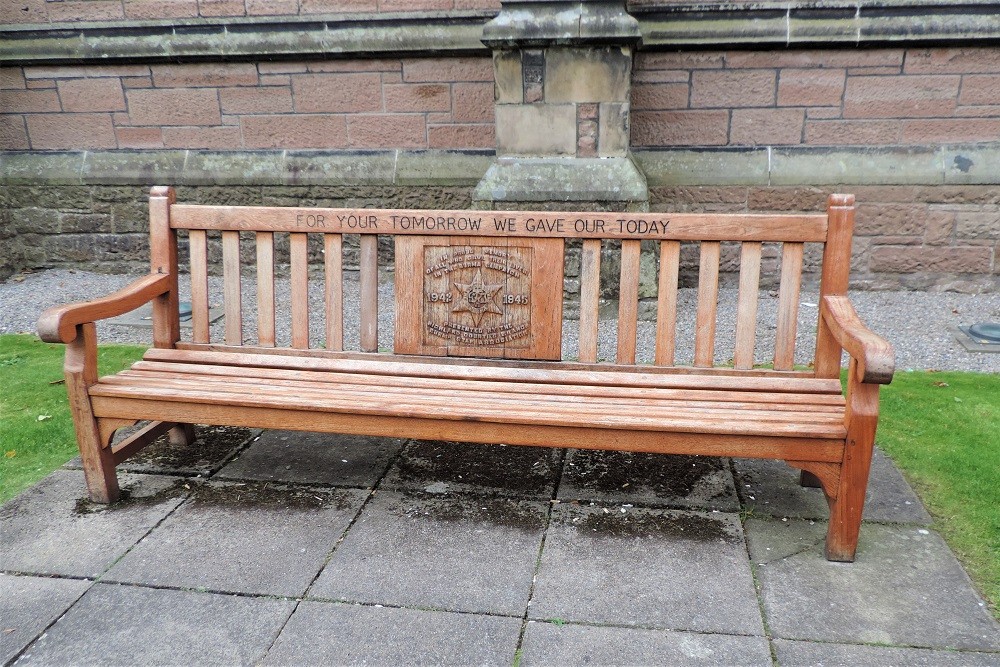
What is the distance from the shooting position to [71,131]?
270 inches

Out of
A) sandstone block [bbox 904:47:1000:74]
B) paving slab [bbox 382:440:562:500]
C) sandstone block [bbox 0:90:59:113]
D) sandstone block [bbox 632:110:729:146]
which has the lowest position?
paving slab [bbox 382:440:562:500]

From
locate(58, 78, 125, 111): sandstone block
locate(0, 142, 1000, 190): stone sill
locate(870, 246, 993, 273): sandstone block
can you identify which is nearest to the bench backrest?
locate(0, 142, 1000, 190): stone sill

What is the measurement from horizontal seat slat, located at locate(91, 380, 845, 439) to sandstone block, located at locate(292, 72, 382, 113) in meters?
3.99

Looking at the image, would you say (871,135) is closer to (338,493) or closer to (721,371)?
(721,371)

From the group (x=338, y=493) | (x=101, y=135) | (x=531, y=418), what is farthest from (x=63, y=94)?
(x=531, y=418)

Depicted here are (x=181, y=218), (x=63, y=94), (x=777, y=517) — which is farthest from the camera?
(x=63, y=94)

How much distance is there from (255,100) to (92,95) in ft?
5.02

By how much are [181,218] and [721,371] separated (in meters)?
2.39

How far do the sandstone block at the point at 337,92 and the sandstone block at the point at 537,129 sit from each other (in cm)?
147

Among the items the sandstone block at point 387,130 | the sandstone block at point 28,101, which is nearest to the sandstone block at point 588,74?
the sandstone block at point 387,130

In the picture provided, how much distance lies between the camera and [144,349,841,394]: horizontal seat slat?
2.95 meters

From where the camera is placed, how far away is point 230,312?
338 cm

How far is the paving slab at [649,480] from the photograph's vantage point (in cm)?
300

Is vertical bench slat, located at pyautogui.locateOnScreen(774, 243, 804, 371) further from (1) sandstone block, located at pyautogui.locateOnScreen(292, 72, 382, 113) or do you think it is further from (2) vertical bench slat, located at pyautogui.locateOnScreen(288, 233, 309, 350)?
(1) sandstone block, located at pyautogui.locateOnScreen(292, 72, 382, 113)
